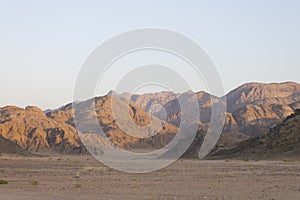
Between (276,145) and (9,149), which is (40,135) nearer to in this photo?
(9,149)

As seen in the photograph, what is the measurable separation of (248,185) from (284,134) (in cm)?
5918

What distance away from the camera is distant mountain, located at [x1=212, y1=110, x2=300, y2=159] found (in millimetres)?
78312

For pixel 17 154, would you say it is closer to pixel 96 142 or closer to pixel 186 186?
pixel 96 142

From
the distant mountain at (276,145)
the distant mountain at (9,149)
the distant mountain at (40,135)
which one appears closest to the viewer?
the distant mountain at (276,145)

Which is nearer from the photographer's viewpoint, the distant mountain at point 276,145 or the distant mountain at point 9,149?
the distant mountain at point 276,145

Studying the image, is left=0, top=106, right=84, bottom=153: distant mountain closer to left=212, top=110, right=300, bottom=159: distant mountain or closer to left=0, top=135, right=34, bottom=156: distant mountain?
left=0, top=135, right=34, bottom=156: distant mountain

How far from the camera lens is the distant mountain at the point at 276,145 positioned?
78312 mm

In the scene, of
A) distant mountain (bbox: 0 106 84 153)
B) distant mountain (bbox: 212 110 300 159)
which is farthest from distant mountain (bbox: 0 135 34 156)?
distant mountain (bbox: 212 110 300 159)

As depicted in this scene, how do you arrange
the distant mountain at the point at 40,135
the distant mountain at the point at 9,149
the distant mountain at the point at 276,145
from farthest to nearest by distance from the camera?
the distant mountain at the point at 40,135 → the distant mountain at the point at 9,149 → the distant mountain at the point at 276,145

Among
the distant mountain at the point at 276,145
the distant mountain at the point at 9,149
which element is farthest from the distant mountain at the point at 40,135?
the distant mountain at the point at 276,145

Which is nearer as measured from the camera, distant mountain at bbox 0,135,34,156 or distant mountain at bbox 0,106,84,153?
distant mountain at bbox 0,135,34,156

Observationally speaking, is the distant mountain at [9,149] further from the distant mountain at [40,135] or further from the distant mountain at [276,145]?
the distant mountain at [276,145]

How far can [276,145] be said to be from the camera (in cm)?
8281

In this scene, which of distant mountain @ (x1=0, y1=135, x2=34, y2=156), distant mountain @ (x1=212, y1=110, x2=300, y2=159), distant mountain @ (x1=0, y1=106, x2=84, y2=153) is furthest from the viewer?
distant mountain @ (x1=0, y1=106, x2=84, y2=153)
